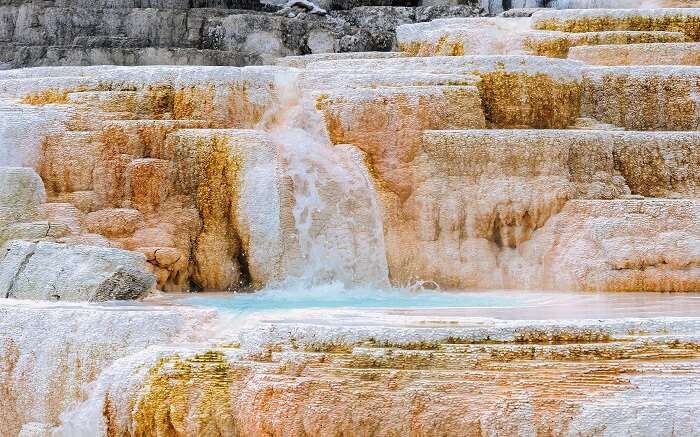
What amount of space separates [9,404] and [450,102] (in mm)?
5633

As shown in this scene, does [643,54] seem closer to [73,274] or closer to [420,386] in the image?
[73,274]

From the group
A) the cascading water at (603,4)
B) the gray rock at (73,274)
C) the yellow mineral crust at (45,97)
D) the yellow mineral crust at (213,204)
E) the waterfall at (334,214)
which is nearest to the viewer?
the gray rock at (73,274)

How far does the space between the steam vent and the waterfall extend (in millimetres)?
23

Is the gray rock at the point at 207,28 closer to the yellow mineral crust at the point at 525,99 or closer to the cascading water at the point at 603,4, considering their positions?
the cascading water at the point at 603,4

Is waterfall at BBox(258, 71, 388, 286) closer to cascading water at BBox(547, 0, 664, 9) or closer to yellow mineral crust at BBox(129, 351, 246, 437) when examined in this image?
yellow mineral crust at BBox(129, 351, 246, 437)

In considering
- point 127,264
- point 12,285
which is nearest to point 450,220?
point 127,264

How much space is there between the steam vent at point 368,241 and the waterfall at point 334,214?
0.07ft

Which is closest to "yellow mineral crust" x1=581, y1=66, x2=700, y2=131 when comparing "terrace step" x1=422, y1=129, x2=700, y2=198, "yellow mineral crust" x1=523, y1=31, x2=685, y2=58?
"terrace step" x1=422, y1=129, x2=700, y2=198

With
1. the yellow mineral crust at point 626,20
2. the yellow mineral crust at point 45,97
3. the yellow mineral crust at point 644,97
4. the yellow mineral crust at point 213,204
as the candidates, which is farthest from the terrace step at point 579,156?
the yellow mineral crust at point 626,20

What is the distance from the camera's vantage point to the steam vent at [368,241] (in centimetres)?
838

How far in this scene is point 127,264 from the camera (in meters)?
11.8

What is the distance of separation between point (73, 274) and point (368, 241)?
2964 millimetres

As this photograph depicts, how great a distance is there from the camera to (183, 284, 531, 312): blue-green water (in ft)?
36.8

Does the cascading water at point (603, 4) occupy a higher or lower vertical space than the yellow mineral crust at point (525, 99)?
higher
